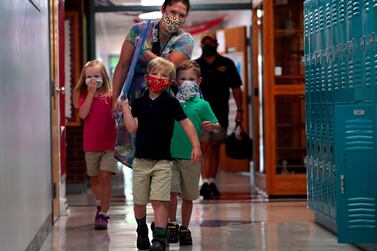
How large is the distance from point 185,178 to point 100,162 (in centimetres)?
137

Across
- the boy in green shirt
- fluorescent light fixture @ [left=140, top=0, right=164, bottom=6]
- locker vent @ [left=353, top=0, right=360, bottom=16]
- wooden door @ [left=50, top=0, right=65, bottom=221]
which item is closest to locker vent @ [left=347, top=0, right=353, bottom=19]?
locker vent @ [left=353, top=0, right=360, bottom=16]

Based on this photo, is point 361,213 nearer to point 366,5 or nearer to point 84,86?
point 366,5

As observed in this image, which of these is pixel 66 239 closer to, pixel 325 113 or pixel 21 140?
pixel 21 140

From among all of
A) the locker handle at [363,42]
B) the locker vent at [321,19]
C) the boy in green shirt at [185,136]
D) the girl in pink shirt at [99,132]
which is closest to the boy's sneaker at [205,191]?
the girl in pink shirt at [99,132]

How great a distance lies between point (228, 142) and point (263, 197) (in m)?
1.08

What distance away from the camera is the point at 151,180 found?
5562 millimetres

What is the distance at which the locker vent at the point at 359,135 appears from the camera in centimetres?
527

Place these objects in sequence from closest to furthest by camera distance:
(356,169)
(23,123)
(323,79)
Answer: (23,123) < (356,169) < (323,79)

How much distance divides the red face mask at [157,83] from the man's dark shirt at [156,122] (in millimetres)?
58

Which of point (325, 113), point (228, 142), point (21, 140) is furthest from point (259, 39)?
point (21, 140)

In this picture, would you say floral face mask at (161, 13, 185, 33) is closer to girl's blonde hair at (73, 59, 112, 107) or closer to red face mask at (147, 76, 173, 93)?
red face mask at (147, 76, 173, 93)

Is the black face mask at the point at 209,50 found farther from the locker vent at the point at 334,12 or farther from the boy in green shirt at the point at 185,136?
the boy in green shirt at the point at 185,136

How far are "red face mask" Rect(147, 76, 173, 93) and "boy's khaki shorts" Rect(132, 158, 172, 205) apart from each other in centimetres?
43

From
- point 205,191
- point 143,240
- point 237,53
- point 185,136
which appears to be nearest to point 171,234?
point 143,240
